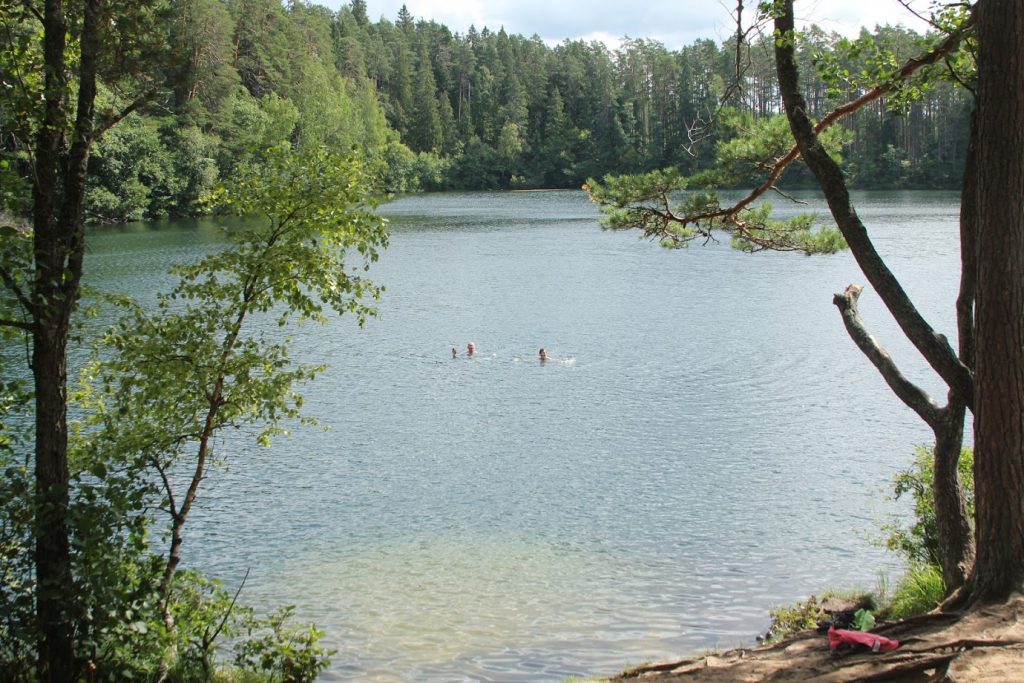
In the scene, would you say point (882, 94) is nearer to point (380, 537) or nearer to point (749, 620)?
point (749, 620)

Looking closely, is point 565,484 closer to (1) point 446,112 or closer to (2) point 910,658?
(2) point 910,658

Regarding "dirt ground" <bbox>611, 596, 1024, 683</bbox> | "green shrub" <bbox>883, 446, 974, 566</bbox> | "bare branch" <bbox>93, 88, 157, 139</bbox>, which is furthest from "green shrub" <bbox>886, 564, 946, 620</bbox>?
"bare branch" <bbox>93, 88, 157, 139</bbox>

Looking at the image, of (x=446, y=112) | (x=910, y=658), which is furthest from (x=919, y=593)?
(x=446, y=112)

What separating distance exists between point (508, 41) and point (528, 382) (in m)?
109

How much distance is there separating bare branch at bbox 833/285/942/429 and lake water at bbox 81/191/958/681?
10.8 feet

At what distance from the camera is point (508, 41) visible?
4825 inches

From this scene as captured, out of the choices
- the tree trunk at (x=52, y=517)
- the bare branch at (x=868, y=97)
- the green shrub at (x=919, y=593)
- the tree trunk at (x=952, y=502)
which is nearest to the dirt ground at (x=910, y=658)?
the tree trunk at (x=952, y=502)

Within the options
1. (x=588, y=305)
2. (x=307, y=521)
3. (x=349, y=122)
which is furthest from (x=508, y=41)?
(x=307, y=521)

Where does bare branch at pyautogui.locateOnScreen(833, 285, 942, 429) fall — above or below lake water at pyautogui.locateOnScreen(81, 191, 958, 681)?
above

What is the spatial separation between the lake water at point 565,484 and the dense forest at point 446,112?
55.6 feet

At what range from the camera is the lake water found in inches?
402

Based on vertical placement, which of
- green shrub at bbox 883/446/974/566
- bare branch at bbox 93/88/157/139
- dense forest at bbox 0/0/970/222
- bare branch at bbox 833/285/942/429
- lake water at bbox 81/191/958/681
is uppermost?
dense forest at bbox 0/0/970/222

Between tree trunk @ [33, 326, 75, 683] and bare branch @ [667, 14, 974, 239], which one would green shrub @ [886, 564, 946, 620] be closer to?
bare branch @ [667, 14, 974, 239]

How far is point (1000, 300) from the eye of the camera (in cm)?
605
